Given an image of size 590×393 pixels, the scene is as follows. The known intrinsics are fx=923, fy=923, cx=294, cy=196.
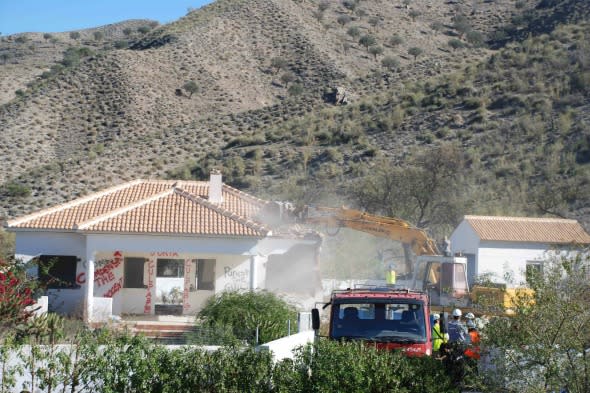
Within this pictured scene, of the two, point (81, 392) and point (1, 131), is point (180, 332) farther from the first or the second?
point (1, 131)

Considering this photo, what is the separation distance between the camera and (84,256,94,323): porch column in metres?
27.0

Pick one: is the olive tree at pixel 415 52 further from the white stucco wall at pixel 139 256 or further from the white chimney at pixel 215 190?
the white stucco wall at pixel 139 256

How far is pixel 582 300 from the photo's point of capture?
10977mm

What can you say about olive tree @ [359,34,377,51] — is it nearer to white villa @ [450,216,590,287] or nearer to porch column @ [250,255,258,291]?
white villa @ [450,216,590,287]

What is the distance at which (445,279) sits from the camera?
28.5 metres

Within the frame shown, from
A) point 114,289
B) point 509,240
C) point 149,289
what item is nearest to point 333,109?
point 509,240

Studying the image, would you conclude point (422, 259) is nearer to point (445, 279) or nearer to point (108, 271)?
point (445, 279)

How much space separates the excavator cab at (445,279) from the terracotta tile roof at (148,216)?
17.4 ft

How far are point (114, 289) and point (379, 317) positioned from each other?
16371mm

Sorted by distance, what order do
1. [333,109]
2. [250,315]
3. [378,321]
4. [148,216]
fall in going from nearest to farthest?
1. [378,321]
2. [250,315]
3. [148,216]
4. [333,109]

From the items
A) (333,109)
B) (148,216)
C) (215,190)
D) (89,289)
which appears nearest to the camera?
(89,289)

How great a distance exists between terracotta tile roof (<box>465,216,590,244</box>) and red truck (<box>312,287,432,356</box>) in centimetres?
2528

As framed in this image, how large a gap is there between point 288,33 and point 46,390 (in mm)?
76595

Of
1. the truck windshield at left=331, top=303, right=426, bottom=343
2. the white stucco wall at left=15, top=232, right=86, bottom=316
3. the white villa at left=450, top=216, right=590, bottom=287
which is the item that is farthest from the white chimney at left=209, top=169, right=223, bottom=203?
the truck windshield at left=331, top=303, right=426, bottom=343
